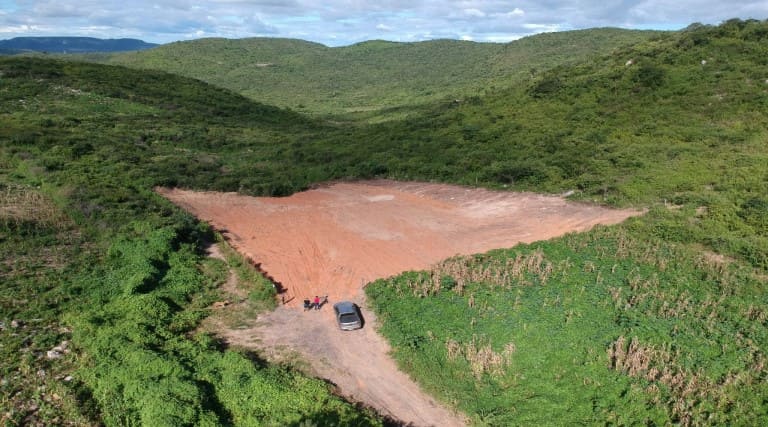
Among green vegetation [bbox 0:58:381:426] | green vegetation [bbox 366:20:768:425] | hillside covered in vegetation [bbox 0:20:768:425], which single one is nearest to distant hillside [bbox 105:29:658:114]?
hillside covered in vegetation [bbox 0:20:768:425]

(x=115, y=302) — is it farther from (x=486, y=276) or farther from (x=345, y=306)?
(x=486, y=276)

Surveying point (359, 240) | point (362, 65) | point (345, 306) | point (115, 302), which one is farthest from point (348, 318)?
point (362, 65)

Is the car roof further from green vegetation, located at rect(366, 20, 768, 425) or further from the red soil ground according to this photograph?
the red soil ground

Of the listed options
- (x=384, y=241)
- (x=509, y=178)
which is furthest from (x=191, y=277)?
(x=509, y=178)

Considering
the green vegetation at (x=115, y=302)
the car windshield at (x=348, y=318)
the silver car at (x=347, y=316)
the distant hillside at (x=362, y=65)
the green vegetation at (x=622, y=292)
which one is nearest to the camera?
the green vegetation at (x=115, y=302)

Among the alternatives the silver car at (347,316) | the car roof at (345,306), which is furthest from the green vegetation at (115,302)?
the silver car at (347,316)

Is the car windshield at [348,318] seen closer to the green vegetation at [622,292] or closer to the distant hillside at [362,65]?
the green vegetation at [622,292]
